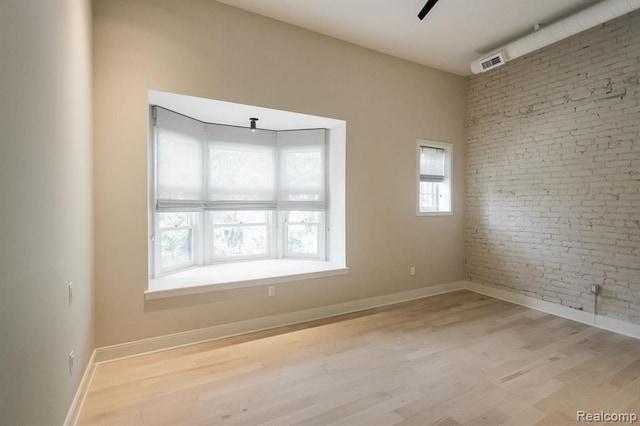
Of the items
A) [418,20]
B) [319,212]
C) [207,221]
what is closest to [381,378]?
[319,212]

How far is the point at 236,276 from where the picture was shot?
3291mm

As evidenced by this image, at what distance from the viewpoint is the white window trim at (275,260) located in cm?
296

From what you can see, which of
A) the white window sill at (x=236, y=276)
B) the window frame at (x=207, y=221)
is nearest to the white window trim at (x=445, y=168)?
the window frame at (x=207, y=221)

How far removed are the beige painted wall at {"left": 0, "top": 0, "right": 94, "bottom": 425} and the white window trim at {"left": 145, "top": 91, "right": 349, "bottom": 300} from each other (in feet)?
2.83

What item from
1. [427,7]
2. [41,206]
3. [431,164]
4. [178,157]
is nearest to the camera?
[41,206]

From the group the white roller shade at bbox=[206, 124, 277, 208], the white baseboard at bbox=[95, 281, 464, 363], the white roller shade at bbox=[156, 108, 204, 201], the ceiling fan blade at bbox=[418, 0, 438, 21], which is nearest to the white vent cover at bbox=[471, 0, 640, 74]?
the ceiling fan blade at bbox=[418, 0, 438, 21]

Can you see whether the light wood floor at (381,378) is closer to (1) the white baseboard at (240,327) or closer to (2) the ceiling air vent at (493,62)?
(1) the white baseboard at (240,327)

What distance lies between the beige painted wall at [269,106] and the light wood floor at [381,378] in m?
0.47

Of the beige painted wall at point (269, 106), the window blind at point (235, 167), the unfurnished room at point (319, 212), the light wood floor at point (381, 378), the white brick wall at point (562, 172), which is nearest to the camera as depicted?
the unfurnished room at point (319, 212)

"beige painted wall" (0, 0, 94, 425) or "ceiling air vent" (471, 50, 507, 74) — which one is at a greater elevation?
"ceiling air vent" (471, 50, 507, 74)

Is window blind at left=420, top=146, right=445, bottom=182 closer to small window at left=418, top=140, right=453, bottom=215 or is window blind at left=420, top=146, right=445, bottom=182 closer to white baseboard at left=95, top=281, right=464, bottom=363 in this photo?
small window at left=418, top=140, right=453, bottom=215

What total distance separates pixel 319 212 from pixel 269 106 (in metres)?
1.65

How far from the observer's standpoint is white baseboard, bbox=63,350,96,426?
1.80 m

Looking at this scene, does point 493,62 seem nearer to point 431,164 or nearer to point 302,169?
point 431,164
